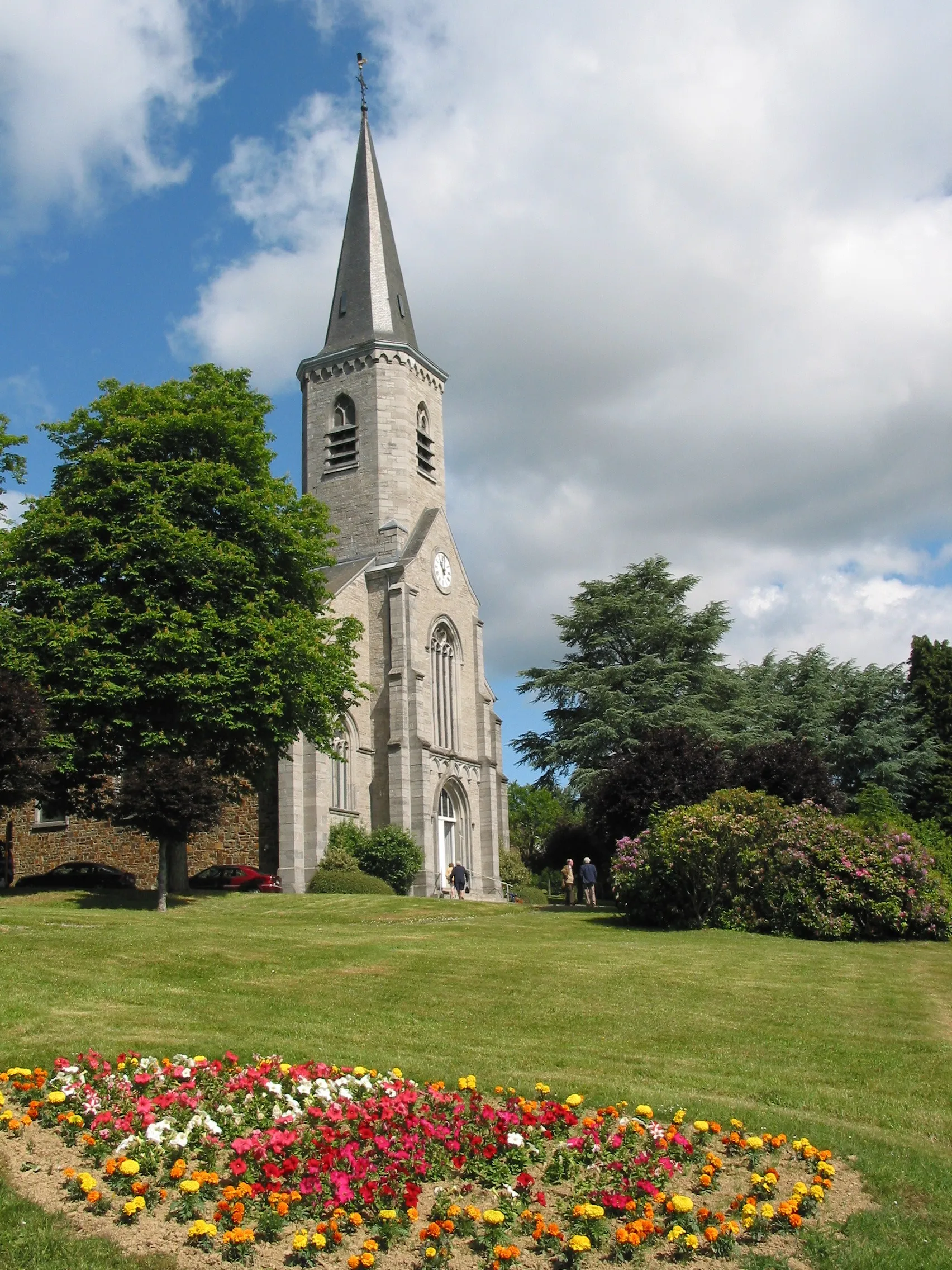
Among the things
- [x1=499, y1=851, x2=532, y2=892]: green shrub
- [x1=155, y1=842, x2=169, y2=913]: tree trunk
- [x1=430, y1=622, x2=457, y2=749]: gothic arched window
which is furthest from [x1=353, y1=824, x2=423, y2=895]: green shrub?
[x1=155, y1=842, x2=169, y2=913]: tree trunk

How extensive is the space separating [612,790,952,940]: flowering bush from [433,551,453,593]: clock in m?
19.8

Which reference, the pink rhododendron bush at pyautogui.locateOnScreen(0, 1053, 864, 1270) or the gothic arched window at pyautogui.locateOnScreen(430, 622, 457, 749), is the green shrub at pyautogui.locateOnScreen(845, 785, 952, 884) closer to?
the gothic arched window at pyautogui.locateOnScreen(430, 622, 457, 749)

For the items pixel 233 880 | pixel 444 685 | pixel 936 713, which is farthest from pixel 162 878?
pixel 936 713

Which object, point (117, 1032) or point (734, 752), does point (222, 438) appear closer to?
point (117, 1032)

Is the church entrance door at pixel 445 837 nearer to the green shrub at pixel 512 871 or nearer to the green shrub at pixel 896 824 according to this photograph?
the green shrub at pixel 512 871

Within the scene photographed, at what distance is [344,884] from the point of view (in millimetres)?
30453

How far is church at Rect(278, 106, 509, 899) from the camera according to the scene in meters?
34.9

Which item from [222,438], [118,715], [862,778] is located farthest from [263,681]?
[862,778]

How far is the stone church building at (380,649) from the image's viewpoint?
1314 inches

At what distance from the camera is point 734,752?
37375mm

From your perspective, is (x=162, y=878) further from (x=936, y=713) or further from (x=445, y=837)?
(x=936, y=713)

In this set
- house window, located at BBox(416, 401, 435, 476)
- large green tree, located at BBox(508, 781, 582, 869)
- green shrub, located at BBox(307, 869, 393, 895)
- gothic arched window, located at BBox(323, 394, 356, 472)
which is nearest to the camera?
green shrub, located at BBox(307, 869, 393, 895)

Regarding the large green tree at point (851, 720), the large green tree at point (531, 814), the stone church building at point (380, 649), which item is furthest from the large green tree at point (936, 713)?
the large green tree at point (531, 814)

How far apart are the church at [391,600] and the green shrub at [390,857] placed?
803mm
